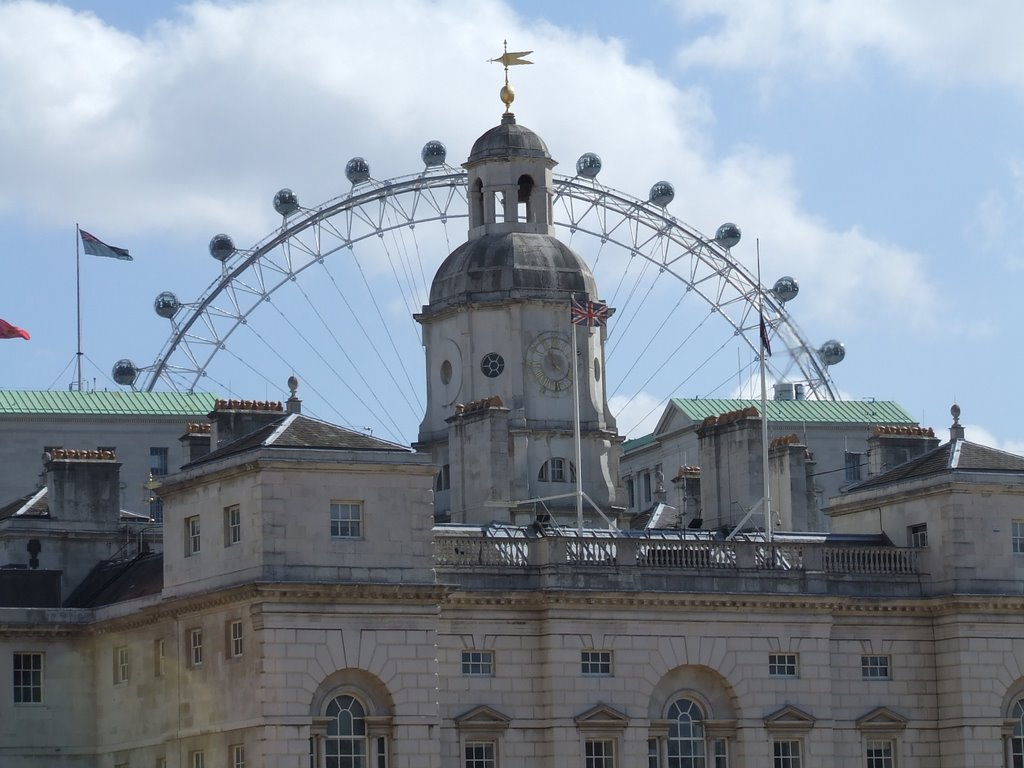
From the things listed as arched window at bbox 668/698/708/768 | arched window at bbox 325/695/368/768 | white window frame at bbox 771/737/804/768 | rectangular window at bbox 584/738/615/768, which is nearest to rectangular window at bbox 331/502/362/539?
arched window at bbox 325/695/368/768

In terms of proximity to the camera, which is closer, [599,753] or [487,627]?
[487,627]

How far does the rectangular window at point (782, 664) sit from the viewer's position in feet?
285

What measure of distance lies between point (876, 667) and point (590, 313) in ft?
45.8

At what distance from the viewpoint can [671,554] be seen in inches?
3423

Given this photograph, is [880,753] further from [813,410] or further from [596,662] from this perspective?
[813,410]

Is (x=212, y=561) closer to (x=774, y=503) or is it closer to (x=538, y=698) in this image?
(x=538, y=698)

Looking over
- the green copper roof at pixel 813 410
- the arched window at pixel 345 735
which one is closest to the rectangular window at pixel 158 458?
the green copper roof at pixel 813 410

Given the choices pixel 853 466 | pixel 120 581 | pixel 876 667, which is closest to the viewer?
pixel 876 667

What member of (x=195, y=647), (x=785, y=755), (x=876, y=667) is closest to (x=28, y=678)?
(x=195, y=647)

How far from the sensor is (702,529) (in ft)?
311

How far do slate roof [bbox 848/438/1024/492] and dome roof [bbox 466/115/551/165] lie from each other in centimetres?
1813

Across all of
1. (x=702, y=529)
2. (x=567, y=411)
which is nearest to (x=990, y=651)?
(x=702, y=529)

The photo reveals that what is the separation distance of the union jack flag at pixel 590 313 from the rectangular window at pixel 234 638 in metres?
16.2

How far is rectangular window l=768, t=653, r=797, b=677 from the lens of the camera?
87.0 m
